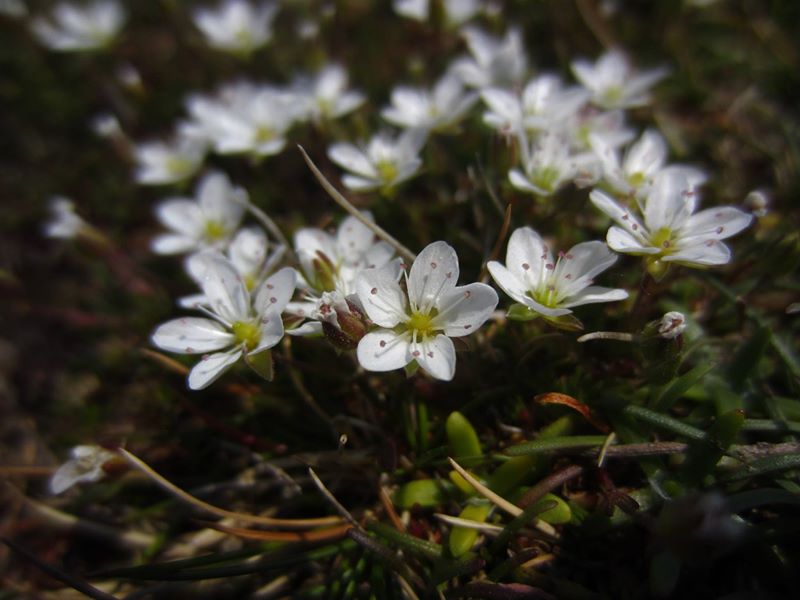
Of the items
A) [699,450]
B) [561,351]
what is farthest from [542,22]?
[699,450]

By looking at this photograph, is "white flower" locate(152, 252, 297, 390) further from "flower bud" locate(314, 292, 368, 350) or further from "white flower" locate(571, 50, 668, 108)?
"white flower" locate(571, 50, 668, 108)

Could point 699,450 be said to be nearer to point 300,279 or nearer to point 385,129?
point 300,279

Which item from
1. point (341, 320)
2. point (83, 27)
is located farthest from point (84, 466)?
point (83, 27)

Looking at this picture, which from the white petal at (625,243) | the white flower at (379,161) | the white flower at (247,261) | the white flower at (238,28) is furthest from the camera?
the white flower at (238,28)

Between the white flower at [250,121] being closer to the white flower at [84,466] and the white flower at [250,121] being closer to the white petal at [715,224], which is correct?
the white flower at [84,466]

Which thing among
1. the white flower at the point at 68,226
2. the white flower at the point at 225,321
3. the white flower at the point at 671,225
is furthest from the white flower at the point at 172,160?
the white flower at the point at 671,225

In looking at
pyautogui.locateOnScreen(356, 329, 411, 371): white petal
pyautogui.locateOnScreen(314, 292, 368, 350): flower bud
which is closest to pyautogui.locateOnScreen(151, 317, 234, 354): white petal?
pyautogui.locateOnScreen(314, 292, 368, 350): flower bud

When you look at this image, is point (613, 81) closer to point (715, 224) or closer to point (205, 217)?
point (715, 224)
